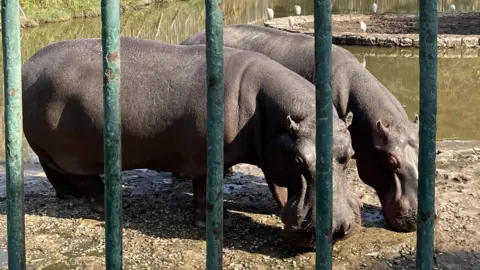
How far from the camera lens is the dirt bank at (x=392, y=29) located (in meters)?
16.2

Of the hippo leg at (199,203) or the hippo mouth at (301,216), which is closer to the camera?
the hippo mouth at (301,216)

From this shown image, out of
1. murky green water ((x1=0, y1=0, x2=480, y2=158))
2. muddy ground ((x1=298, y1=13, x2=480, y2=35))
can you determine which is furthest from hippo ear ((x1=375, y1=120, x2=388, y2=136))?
muddy ground ((x1=298, y1=13, x2=480, y2=35))

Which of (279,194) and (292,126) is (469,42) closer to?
(279,194)

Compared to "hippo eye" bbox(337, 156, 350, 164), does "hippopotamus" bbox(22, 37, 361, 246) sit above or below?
above

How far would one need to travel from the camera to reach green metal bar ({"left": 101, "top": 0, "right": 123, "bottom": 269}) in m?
2.02

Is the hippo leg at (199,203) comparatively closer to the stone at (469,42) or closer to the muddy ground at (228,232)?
the muddy ground at (228,232)

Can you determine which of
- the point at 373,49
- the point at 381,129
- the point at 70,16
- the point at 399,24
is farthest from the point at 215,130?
the point at 70,16

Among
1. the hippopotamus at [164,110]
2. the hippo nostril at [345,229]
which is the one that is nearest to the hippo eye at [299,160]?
the hippopotamus at [164,110]

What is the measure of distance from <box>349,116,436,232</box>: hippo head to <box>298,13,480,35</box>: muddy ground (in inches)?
540

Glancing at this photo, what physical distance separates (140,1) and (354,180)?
64.5ft

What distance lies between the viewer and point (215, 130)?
202 centimetres

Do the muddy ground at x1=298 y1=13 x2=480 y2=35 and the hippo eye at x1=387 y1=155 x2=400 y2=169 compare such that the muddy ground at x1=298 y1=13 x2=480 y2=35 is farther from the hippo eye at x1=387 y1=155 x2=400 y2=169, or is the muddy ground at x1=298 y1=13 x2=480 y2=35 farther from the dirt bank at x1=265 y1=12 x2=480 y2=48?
the hippo eye at x1=387 y1=155 x2=400 y2=169

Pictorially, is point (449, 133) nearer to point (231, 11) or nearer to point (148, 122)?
point (148, 122)

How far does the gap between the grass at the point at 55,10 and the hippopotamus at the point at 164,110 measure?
566 inches
